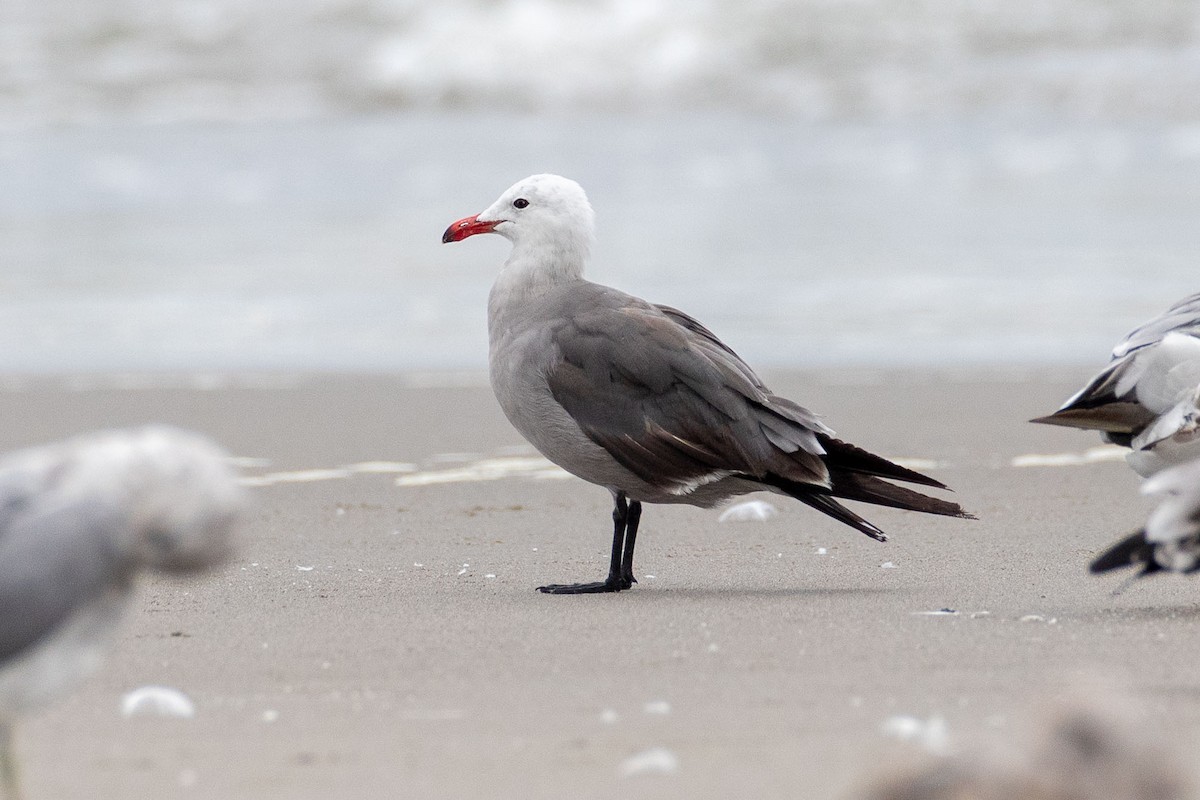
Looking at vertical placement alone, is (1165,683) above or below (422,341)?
above

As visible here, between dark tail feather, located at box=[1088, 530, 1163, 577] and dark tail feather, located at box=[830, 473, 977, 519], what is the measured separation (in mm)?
1205

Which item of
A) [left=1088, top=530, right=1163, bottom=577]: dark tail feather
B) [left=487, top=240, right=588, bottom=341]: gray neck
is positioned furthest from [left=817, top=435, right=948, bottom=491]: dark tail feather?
[left=1088, top=530, right=1163, bottom=577]: dark tail feather

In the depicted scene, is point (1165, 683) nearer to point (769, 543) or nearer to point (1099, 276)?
point (769, 543)

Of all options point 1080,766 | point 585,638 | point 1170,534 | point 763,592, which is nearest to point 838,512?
point 763,592

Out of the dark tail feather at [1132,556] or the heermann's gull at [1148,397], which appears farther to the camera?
the heermann's gull at [1148,397]

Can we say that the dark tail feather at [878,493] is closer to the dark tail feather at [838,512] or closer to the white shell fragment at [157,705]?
the dark tail feather at [838,512]

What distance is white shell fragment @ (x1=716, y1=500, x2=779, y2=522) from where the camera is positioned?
6.49 metres

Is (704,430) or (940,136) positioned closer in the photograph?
(704,430)

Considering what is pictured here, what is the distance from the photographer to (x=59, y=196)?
17859mm

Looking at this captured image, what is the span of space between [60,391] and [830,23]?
49.0 feet

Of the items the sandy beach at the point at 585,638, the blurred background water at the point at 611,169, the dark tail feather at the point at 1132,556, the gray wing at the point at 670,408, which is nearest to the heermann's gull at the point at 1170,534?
the dark tail feather at the point at 1132,556

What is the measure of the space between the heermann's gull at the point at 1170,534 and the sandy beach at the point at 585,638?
236 mm

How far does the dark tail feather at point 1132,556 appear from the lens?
3.99 metres

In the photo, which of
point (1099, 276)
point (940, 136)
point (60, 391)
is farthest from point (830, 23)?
point (60, 391)
